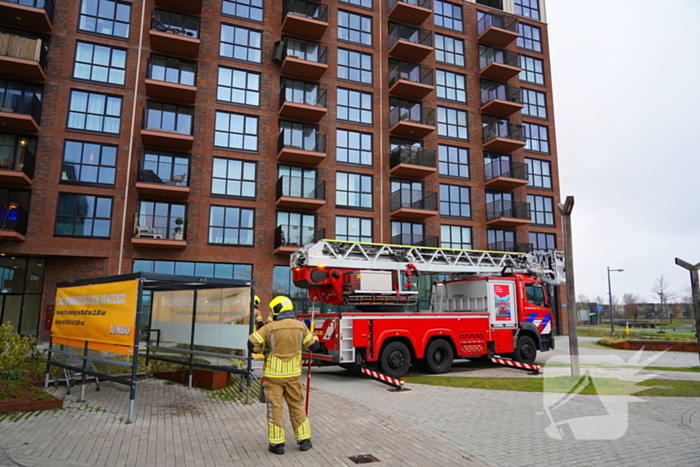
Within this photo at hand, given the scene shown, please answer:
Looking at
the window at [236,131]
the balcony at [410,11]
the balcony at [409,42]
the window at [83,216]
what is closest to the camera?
the window at [83,216]

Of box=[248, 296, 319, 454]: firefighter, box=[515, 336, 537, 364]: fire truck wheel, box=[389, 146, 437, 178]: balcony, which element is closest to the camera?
box=[248, 296, 319, 454]: firefighter

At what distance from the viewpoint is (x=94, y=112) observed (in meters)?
23.1

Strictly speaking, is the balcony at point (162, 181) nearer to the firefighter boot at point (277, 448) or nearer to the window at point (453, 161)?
the window at point (453, 161)

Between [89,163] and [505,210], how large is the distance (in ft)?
80.1

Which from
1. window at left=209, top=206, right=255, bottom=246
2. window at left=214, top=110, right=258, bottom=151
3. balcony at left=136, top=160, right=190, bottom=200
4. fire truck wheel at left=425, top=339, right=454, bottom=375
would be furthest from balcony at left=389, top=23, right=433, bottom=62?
fire truck wheel at left=425, top=339, right=454, bottom=375

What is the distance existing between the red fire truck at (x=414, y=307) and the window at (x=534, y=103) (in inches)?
839

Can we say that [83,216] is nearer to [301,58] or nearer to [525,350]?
[301,58]

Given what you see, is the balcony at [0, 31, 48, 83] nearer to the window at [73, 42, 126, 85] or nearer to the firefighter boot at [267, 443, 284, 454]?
the window at [73, 42, 126, 85]

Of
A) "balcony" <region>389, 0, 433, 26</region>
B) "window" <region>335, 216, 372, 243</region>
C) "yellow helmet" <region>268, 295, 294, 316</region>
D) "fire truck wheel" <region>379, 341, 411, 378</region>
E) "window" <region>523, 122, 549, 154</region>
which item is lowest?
"fire truck wheel" <region>379, 341, 411, 378</region>

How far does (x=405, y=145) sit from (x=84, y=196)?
1795 centimetres

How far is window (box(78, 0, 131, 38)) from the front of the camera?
78.0 ft

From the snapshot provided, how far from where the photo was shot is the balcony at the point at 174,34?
2367 cm

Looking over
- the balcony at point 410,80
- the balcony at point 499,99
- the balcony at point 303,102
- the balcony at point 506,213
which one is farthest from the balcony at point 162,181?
the balcony at point 499,99

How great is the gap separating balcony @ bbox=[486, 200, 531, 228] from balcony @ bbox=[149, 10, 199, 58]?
66.3 feet
